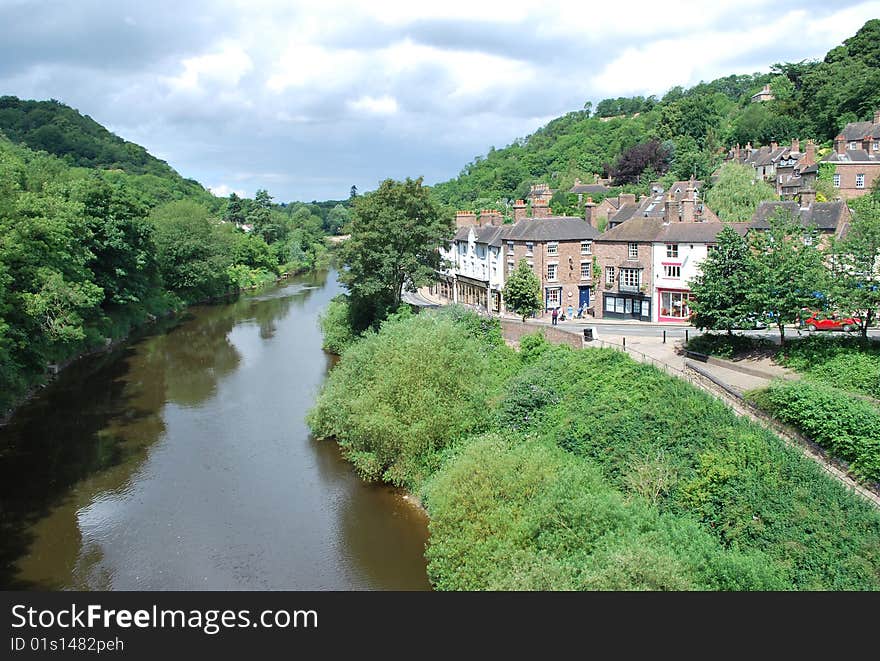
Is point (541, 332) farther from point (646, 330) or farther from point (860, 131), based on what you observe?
point (860, 131)

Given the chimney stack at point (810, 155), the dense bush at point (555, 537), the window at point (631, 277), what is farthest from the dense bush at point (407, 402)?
the chimney stack at point (810, 155)

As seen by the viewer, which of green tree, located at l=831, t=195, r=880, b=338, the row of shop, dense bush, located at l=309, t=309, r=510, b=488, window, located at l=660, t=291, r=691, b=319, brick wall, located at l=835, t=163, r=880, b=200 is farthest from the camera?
brick wall, located at l=835, t=163, r=880, b=200

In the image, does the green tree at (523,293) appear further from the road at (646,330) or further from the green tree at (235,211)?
the green tree at (235,211)

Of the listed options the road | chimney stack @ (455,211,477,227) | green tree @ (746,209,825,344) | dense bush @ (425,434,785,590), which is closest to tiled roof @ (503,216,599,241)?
the road

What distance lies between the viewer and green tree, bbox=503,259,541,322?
39.3 meters

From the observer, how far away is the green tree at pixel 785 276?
1003 inches

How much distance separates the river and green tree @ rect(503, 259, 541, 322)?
456 inches

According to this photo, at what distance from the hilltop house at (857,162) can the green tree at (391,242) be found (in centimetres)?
3486

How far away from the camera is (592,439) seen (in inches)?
848

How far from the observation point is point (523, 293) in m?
39.2

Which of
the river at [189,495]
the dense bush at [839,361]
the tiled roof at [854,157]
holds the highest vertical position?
the tiled roof at [854,157]

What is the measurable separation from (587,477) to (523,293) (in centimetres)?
2166

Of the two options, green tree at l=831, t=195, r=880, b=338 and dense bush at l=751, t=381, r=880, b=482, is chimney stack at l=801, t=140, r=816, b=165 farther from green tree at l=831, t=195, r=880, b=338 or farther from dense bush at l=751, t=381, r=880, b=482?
dense bush at l=751, t=381, r=880, b=482
